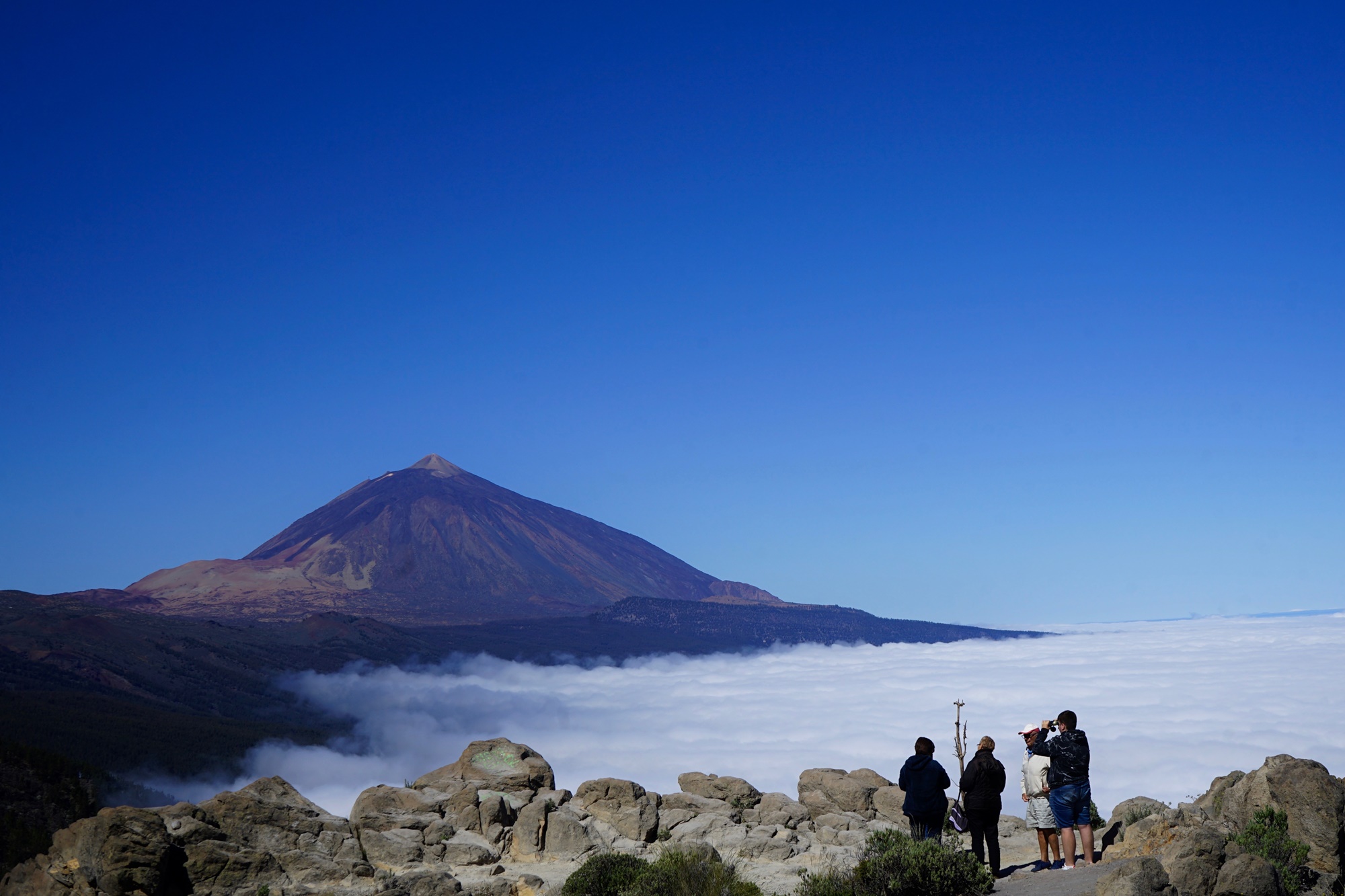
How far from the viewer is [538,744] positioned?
15512 cm

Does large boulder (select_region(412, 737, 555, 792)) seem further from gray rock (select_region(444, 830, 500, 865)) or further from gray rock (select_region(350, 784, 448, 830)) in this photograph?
gray rock (select_region(444, 830, 500, 865))

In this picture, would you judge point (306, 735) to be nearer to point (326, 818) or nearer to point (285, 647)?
point (285, 647)

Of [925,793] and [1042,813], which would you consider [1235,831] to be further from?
[925,793]

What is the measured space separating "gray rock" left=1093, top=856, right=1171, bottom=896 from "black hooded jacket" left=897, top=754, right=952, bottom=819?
2221 millimetres

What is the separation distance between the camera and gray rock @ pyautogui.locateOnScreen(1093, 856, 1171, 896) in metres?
10.3

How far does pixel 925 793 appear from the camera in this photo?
499 inches

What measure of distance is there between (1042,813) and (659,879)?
189 inches

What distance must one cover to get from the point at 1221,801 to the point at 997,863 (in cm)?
529

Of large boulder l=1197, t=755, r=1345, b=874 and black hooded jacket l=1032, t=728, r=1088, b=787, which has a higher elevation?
black hooded jacket l=1032, t=728, r=1088, b=787

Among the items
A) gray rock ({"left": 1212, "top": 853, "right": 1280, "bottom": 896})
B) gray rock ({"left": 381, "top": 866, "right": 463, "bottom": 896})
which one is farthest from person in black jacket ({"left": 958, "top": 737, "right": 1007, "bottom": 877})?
gray rock ({"left": 381, "top": 866, "right": 463, "bottom": 896})

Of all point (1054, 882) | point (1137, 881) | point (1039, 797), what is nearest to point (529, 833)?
point (1039, 797)

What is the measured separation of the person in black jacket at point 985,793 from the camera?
12305 mm

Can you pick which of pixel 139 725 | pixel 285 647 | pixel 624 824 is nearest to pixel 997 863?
pixel 624 824

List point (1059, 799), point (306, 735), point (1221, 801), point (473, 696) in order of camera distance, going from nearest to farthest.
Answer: point (1059, 799) < point (1221, 801) < point (306, 735) < point (473, 696)
